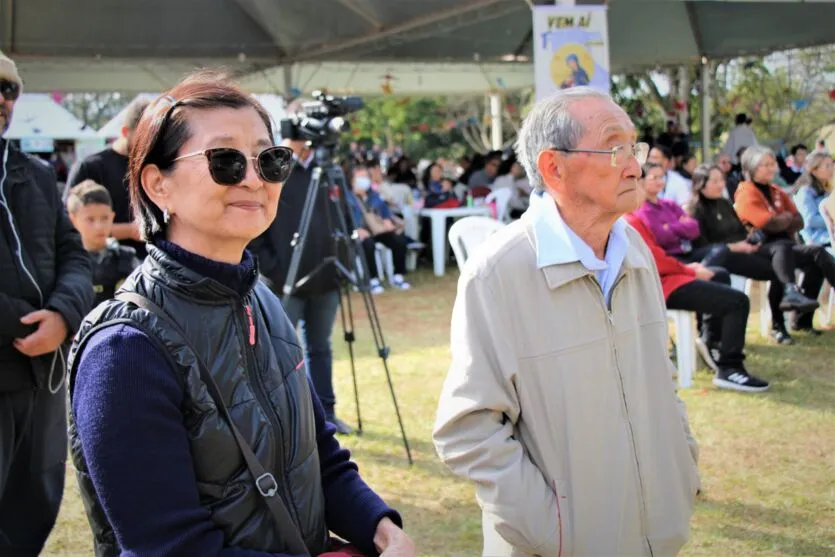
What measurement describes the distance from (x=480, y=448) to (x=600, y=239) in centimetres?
60

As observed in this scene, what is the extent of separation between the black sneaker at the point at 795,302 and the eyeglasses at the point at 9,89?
5.96 m

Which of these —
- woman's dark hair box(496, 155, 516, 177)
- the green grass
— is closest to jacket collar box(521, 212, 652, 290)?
the green grass

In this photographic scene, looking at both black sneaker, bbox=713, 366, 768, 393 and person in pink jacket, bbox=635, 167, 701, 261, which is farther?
person in pink jacket, bbox=635, 167, 701, 261

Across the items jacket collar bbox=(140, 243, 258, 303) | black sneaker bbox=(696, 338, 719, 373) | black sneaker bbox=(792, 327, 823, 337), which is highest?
jacket collar bbox=(140, 243, 258, 303)

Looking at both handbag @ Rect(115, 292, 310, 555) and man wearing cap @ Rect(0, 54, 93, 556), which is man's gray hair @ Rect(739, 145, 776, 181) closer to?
man wearing cap @ Rect(0, 54, 93, 556)

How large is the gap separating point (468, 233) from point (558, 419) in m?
4.20

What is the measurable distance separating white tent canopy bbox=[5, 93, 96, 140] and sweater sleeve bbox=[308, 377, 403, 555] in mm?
20246

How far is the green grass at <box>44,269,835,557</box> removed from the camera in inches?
142

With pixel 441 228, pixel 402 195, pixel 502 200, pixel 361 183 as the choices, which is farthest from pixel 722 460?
pixel 402 195

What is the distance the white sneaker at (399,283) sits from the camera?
34.8 feet

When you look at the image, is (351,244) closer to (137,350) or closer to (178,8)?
(137,350)

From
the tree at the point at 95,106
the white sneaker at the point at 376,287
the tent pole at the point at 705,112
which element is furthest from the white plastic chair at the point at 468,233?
the tree at the point at 95,106

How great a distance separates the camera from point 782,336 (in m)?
6.92

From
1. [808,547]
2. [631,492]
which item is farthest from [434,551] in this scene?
[631,492]
